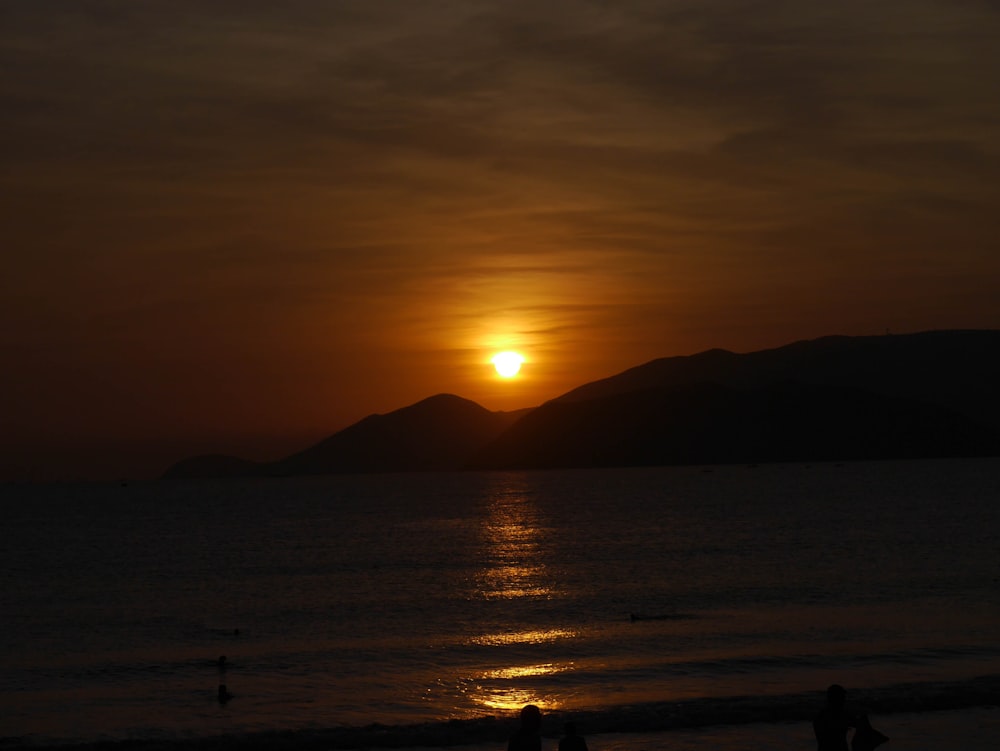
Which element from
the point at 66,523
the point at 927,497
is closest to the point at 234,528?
the point at 66,523

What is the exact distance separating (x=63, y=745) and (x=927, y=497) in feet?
500

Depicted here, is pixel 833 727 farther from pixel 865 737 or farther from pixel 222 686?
pixel 222 686

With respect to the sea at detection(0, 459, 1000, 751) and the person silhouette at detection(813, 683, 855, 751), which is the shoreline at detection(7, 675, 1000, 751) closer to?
the sea at detection(0, 459, 1000, 751)

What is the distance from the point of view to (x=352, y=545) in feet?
351

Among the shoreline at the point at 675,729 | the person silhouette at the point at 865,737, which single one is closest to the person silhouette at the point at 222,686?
the shoreline at the point at 675,729

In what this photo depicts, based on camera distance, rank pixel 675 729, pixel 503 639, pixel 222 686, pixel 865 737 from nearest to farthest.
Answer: pixel 865 737, pixel 675 729, pixel 222 686, pixel 503 639

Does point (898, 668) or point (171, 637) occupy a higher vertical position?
point (171, 637)

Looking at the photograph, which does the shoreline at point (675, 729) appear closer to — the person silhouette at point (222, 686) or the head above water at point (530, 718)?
the person silhouette at point (222, 686)

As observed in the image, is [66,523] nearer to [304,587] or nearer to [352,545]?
[352,545]

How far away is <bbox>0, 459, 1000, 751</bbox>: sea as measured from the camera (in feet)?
98.4

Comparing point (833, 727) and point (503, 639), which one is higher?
point (503, 639)

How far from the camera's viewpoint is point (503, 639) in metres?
46.0

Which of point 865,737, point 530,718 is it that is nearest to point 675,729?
point 865,737

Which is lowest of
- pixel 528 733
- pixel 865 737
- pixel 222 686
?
pixel 865 737
